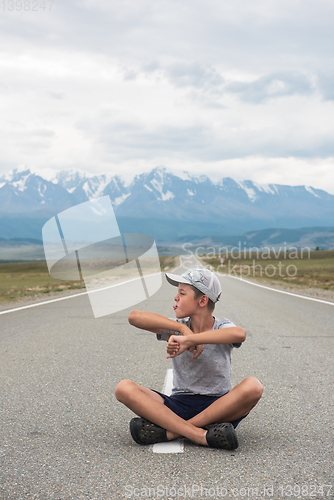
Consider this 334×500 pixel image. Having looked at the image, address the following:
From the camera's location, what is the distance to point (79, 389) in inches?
212

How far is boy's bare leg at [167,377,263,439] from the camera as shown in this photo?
12.2 feet

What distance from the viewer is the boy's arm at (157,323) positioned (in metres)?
3.64

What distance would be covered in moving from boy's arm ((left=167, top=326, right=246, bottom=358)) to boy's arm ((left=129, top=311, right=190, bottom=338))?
11cm

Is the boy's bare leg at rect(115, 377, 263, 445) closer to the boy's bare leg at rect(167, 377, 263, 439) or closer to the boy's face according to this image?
the boy's bare leg at rect(167, 377, 263, 439)

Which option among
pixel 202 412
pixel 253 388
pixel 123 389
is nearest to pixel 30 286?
pixel 123 389

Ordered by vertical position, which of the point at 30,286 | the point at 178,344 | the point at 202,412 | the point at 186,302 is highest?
the point at 186,302

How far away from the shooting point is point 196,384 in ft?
12.9

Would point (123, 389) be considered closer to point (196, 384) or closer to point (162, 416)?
point (162, 416)

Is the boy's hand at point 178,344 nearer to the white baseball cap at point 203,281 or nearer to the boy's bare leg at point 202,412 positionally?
the white baseball cap at point 203,281

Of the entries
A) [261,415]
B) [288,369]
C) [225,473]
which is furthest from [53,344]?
[225,473]

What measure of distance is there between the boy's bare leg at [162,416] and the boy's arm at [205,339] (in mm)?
534

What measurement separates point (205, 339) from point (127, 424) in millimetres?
1359

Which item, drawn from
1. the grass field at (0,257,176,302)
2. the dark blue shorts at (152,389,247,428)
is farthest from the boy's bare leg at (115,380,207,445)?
the grass field at (0,257,176,302)

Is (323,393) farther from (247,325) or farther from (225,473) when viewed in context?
(247,325)
